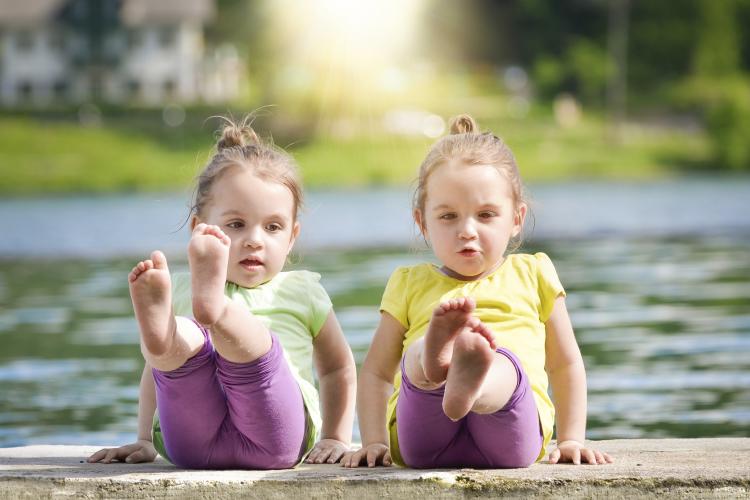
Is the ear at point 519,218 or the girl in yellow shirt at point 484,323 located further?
the ear at point 519,218

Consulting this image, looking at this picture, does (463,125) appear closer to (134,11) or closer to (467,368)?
(467,368)

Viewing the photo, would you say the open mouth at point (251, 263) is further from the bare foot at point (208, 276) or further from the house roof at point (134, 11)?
the house roof at point (134, 11)

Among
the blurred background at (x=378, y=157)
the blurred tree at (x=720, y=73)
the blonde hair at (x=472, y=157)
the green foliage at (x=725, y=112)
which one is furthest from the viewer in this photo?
the blurred tree at (x=720, y=73)

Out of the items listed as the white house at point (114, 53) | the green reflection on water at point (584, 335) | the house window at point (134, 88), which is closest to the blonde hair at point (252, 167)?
the green reflection on water at point (584, 335)

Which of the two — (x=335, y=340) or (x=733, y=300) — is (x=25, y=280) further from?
(x=335, y=340)

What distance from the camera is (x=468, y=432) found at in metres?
3.33

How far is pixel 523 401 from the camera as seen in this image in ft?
10.8

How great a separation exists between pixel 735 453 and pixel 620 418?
7.47 ft

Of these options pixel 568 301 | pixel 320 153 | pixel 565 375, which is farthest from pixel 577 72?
pixel 565 375

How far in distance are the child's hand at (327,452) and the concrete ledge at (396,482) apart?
367 millimetres

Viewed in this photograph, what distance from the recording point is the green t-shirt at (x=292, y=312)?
12.0ft

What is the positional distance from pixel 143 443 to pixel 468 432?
38.1 inches

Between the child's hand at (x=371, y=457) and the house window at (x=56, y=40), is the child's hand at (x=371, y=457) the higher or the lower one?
the lower one

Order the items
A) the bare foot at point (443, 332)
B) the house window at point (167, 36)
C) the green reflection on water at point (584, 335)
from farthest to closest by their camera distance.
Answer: the house window at point (167, 36) → the green reflection on water at point (584, 335) → the bare foot at point (443, 332)
